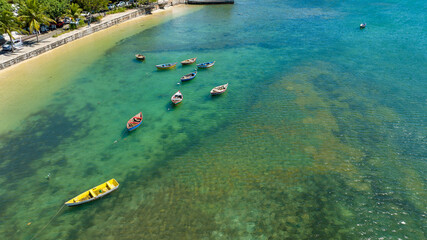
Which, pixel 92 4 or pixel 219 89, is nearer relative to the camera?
pixel 219 89

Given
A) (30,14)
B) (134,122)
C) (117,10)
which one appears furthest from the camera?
(117,10)

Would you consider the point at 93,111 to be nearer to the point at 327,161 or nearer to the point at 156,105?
the point at 156,105

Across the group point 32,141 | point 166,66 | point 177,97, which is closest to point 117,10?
point 166,66

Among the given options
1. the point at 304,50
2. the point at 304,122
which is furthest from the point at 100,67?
the point at 304,50

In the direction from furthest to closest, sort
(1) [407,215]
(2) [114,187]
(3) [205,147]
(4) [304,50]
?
(4) [304,50] → (3) [205,147] → (2) [114,187] → (1) [407,215]

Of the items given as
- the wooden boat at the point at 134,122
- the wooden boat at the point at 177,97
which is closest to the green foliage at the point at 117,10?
the wooden boat at the point at 177,97

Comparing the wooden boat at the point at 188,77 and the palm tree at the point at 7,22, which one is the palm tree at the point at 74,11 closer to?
the palm tree at the point at 7,22

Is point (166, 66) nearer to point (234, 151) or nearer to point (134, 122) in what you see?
point (134, 122)

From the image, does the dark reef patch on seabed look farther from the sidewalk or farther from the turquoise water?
the sidewalk
